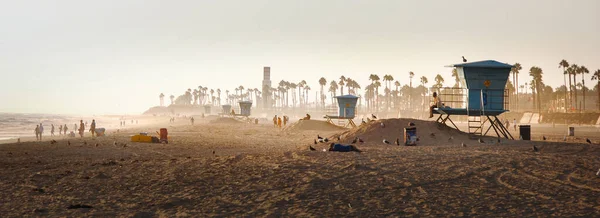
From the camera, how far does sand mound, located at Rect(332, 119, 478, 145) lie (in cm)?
2662

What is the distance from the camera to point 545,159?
16625mm

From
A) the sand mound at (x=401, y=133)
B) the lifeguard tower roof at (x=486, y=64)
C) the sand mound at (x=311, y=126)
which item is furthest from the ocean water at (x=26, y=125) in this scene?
the lifeguard tower roof at (x=486, y=64)

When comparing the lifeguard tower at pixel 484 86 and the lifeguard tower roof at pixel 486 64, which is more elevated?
the lifeguard tower roof at pixel 486 64

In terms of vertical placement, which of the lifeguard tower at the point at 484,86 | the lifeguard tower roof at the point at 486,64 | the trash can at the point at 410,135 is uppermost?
the lifeguard tower roof at the point at 486,64

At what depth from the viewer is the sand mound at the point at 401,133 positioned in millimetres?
26625

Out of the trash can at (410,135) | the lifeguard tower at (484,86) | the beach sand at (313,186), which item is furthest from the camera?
the lifeguard tower at (484,86)

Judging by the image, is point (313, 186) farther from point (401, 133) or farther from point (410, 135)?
point (401, 133)

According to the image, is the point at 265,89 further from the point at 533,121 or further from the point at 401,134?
the point at 401,134

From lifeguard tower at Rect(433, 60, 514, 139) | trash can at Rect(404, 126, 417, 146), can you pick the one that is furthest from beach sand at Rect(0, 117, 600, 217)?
lifeguard tower at Rect(433, 60, 514, 139)

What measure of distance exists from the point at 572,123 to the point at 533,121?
9.78 meters

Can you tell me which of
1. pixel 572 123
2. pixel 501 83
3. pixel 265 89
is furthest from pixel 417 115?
pixel 501 83

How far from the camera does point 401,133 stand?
91.9 ft

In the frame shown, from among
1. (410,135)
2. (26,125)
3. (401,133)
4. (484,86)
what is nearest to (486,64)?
(484,86)

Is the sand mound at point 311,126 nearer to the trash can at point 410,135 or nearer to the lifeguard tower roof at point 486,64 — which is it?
the lifeguard tower roof at point 486,64
